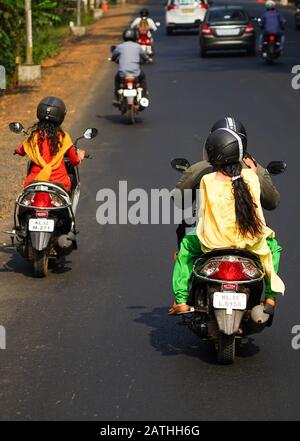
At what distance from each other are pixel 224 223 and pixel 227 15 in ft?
103

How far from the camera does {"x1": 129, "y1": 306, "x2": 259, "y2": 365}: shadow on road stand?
790 cm

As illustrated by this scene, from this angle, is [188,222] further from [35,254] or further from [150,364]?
[35,254]

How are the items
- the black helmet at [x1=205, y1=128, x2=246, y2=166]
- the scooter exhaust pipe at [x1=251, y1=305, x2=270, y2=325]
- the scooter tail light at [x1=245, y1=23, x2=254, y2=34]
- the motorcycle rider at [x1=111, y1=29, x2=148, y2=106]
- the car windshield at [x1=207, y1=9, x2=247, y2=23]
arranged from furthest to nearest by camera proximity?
the car windshield at [x1=207, y1=9, x2=247, y2=23], the scooter tail light at [x1=245, y1=23, x2=254, y2=34], the motorcycle rider at [x1=111, y1=29, x2=148, y2=106], the black helmet at [x1=205, y1=128, x2=246, y2=166], the scooter exhaust pipe at [x1=251, y1=305, x2=270, y2=325]

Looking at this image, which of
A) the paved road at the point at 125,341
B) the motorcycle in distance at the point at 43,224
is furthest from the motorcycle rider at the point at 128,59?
the motorcycle in distance at the point at 43,224

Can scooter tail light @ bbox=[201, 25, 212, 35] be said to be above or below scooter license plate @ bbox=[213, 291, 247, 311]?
below

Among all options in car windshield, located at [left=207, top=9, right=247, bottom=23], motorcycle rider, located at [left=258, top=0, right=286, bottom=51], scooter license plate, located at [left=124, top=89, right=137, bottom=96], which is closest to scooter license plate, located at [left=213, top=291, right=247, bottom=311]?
scooter license plate, located at [left=124, top=89, right=137, bottom=96]

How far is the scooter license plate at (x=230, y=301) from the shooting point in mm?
7289

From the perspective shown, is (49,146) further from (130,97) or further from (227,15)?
(227,15)

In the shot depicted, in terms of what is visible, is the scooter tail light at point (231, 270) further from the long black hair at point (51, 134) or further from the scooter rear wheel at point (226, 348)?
the long black hair at point (51, 134)

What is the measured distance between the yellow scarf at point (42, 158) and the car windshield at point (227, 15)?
27704 mm

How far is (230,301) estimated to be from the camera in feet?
23.9

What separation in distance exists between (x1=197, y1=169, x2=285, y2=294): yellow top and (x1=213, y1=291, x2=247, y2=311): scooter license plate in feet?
1.07

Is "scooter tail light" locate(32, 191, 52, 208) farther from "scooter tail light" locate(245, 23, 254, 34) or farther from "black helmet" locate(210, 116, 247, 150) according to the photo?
"scooter tail light" locate(245, 23, 254, 34)
